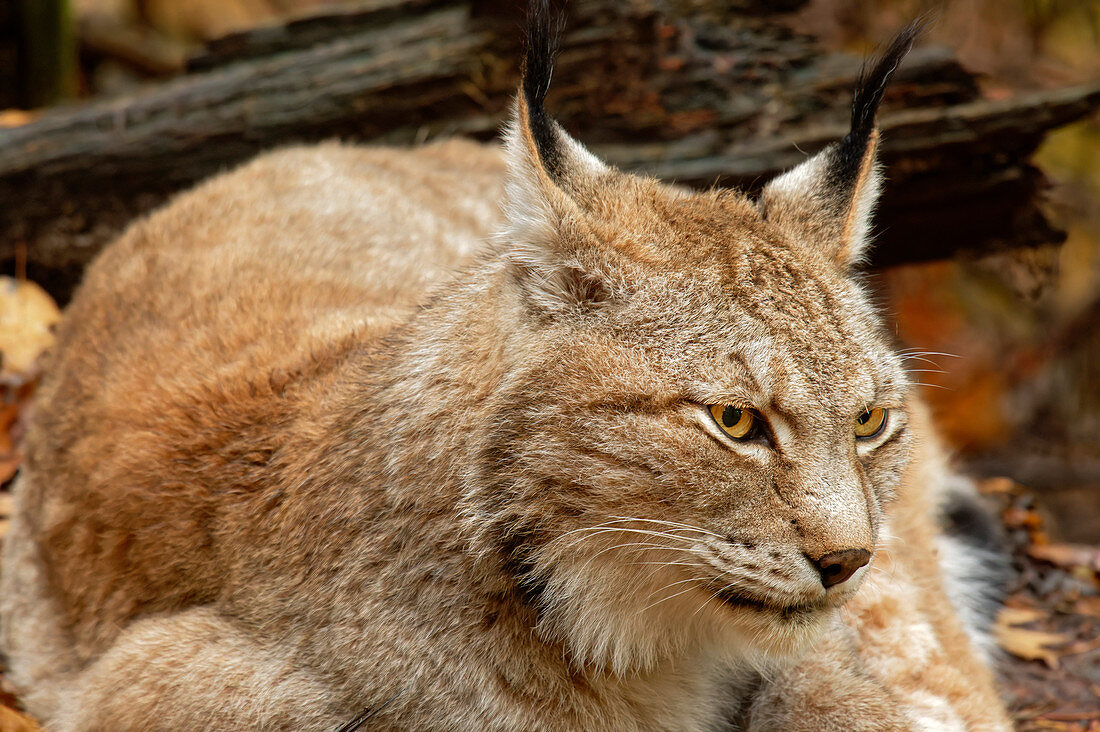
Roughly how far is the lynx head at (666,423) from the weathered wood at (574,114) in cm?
323

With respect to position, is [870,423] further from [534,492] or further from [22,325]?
[22,325]

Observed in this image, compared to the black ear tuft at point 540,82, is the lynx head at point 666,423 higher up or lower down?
lower down

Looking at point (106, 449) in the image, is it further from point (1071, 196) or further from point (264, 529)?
point (1071, 196)

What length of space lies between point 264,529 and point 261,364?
66cm

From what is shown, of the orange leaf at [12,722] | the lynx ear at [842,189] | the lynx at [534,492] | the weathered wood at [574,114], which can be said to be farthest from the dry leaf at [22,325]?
the lynx ear at [842,189]

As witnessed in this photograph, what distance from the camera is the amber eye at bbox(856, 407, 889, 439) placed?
10.3 ft

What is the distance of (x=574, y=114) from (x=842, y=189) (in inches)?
128

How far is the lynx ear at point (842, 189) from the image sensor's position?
3.46 meters

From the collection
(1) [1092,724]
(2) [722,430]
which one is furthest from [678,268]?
(1) [1092,724]

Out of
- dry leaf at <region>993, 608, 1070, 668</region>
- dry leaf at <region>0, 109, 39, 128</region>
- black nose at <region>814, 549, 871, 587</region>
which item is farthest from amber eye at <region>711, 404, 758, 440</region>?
dry leaf at <region>0, 109, 39, 128</region>

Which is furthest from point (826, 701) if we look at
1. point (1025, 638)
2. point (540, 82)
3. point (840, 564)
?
point (1025, 638)

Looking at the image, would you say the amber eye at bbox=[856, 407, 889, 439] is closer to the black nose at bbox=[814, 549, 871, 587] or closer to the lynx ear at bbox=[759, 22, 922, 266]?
the black nose at bbox=[814, 549, 871, 587]

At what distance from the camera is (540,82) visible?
3135 millimetres

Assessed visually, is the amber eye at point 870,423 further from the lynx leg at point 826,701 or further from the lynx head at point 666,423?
the lynx leg at point 826,701
